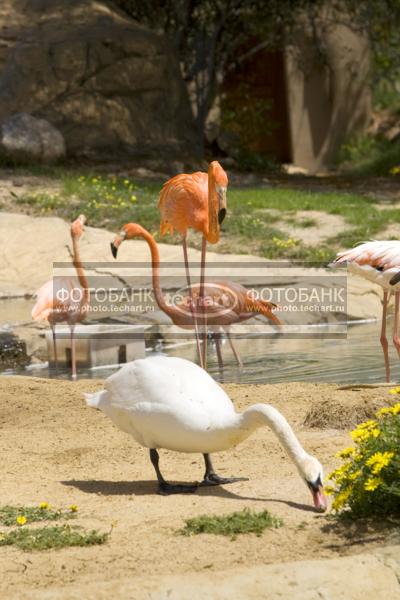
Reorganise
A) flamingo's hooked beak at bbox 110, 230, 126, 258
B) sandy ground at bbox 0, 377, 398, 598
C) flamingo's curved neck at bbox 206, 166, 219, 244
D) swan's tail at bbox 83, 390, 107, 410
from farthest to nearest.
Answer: flamingo's hooked beak at bbox 110, 230, 126, 258, flamingo's curved neck at bbox 206, 166, 219, 244, swan's tail at bbox 83, 390, 107, 410, sandy ground at bbox 0, 377, 398, 598

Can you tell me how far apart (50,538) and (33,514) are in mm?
381

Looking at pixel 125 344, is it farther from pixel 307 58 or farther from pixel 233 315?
pixel 307 58

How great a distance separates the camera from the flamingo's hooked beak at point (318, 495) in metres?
4.18

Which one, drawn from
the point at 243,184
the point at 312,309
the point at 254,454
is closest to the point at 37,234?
the point at 312,309

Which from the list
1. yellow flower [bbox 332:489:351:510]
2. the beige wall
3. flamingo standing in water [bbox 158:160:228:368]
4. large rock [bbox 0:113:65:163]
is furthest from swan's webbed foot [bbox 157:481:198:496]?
the beige wall

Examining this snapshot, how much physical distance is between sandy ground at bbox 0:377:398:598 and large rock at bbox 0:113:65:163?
8.23 m

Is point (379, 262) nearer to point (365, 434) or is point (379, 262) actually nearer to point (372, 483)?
point (365, 434)

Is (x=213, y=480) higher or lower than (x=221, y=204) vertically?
lower

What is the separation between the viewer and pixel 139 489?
15.7ft

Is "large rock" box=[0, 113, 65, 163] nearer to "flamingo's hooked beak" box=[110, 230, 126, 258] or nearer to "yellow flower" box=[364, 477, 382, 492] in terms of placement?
"flamingo's hooked beak" box=[110, 230, 126, 258]

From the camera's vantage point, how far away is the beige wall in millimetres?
20172

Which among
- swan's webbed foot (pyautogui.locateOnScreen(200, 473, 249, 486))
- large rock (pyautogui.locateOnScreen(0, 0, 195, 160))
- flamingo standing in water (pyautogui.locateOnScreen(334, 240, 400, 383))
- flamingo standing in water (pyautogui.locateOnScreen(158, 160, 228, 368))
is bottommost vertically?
swan's webbed foot (pyautogui.locateOnScreen(200, 473, 249, 486))

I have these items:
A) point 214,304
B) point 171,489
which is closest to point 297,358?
point 214,304

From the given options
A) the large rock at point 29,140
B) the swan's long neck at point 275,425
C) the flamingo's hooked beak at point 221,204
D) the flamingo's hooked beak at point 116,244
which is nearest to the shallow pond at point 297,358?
the flamingo's hooked beak at point 116,244
